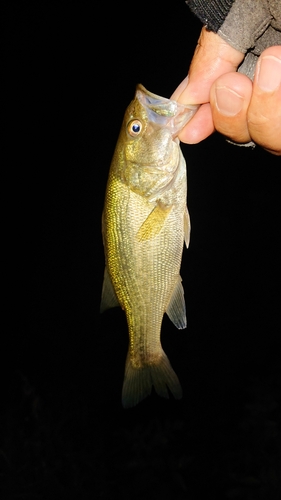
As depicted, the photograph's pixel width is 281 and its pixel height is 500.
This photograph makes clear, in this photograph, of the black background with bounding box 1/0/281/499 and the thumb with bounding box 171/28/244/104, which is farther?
the black background with bounding box 1/0/281/499

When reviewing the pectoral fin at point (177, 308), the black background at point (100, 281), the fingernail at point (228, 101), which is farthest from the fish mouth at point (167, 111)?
the black background at point (100, 281)

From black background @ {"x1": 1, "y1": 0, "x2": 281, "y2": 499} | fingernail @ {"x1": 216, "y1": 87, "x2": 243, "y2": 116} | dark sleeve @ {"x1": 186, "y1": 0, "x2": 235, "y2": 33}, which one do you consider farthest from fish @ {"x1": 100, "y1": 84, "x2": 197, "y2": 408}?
black background @ {"x1": 1, "y1": 0, "x2": 281, "y2": 499}

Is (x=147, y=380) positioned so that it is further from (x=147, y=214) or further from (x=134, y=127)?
(x=134, y=127)

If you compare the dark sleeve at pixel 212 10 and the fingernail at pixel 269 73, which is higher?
the dark sleeve at pixel 212 10

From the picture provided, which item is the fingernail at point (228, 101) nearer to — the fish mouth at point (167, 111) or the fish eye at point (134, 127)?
the fish mouth at point (167, 111)

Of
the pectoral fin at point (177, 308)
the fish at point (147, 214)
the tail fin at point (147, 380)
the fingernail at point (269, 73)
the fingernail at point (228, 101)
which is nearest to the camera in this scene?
the fingernail at point (269, 73)

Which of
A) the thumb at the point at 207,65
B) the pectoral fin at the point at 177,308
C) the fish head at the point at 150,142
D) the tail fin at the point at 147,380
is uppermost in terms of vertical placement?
the thumb at the point at 207,65

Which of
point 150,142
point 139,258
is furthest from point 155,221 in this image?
point 150,142

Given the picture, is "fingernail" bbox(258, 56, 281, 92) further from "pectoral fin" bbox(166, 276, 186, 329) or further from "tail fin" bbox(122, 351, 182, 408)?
"tail fin" bbox(122, 351, 182, 408)
